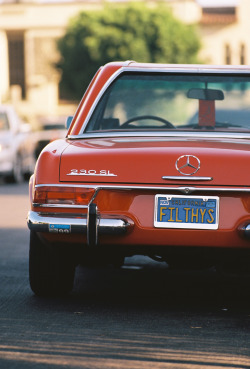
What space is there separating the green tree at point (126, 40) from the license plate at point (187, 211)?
58.7m

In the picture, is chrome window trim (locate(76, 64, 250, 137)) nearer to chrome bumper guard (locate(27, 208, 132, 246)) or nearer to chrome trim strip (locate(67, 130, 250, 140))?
chrome trim strip (locate(67, 130, 250, 140))

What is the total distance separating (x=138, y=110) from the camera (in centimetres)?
686

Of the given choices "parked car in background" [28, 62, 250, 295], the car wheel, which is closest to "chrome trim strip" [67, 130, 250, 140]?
"parked car in background" [28, 62, 250, 295]

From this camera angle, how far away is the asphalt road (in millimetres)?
4727

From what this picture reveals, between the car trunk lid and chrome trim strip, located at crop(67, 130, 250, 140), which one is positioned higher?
chrome trim strip, located at crop(67, 130, 250, 140)

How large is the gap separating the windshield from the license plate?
115cm

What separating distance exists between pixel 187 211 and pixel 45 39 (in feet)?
253

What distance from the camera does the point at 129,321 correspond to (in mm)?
5605

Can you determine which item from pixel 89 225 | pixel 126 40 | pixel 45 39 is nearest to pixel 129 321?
pixel 89 225

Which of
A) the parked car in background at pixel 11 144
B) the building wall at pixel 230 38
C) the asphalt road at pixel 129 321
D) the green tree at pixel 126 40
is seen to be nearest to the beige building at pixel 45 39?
the building wall at pixel 230 38

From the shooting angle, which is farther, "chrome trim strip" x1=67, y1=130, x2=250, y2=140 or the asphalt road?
"chrome trim strip" x1=67, y1=130, x2=250, y2=140

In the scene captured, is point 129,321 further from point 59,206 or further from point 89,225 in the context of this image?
point 59,206

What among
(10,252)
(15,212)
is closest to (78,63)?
(15,212)

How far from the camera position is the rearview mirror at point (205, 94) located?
6.68 meters
